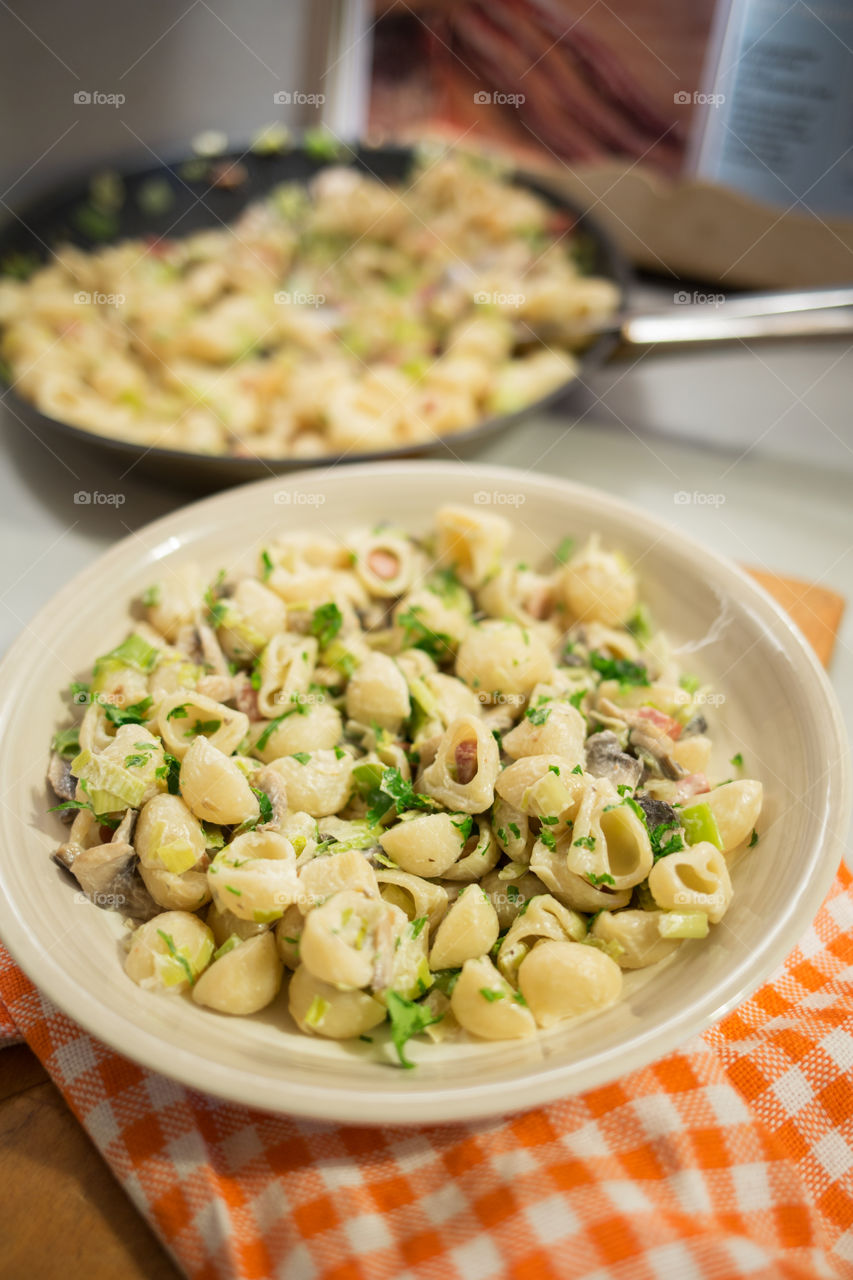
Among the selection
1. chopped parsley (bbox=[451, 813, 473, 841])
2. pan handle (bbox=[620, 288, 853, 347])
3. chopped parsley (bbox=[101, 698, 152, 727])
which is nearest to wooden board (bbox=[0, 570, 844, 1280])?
chopped parsley (bbox=[101, 698, 152, 727])

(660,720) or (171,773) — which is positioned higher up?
(660,720)

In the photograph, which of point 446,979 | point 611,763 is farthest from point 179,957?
Result: point 611,763

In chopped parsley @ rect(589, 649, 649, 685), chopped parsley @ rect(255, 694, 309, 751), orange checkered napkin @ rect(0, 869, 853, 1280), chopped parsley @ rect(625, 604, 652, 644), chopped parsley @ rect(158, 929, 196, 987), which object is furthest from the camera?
chopped parsley @ rect(625, 604, 652, 644)

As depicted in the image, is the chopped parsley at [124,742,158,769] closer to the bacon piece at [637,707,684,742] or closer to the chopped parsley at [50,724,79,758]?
the chopped parsley at [50,724,79,758]

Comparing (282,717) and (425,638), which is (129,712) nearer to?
(282,717)

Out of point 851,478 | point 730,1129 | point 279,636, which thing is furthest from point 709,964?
point 851,478

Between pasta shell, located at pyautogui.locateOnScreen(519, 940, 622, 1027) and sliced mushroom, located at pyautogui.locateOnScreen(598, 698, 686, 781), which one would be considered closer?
pasta shell, located at pyautogui.locateOnScreen(519, 940, 622, 1027)

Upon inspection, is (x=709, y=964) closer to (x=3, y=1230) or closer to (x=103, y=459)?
(x=3, y=1230)
